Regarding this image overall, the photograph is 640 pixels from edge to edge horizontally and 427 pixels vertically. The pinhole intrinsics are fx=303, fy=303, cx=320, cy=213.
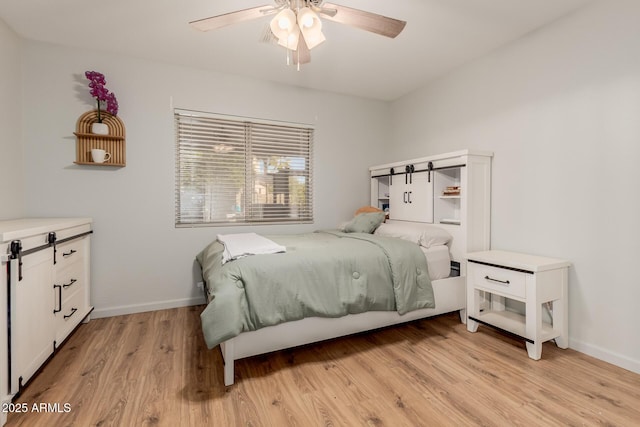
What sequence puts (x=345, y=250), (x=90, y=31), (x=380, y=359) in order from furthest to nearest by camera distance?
(x=90, y=31)
(x=345, y=250)
(x=380, y=359)

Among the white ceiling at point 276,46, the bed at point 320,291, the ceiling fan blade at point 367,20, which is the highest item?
the white ceiling at point 276,46

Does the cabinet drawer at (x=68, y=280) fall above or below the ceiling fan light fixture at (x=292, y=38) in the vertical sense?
below

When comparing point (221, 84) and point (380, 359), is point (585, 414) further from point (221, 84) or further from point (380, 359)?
point (221, 84)

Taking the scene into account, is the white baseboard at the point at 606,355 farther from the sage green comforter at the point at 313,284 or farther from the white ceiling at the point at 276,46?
the white ceiling at the point at 276,46

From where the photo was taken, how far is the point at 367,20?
5.94 feet

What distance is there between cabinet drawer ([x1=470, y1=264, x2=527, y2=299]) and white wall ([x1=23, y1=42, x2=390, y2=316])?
6.98 feet

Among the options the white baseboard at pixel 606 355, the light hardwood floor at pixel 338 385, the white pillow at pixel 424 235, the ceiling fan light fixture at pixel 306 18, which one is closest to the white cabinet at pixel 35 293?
the light hardwood floor at pixel 338 385

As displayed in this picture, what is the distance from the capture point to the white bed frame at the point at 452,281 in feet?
6.75

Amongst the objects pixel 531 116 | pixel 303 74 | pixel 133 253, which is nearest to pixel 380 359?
pixel 531 116

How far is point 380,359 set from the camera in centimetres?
214

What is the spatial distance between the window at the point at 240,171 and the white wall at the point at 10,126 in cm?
123

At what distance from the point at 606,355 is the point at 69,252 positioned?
395cm

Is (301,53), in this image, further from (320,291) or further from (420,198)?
(420,198)

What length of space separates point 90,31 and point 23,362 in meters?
2.51
